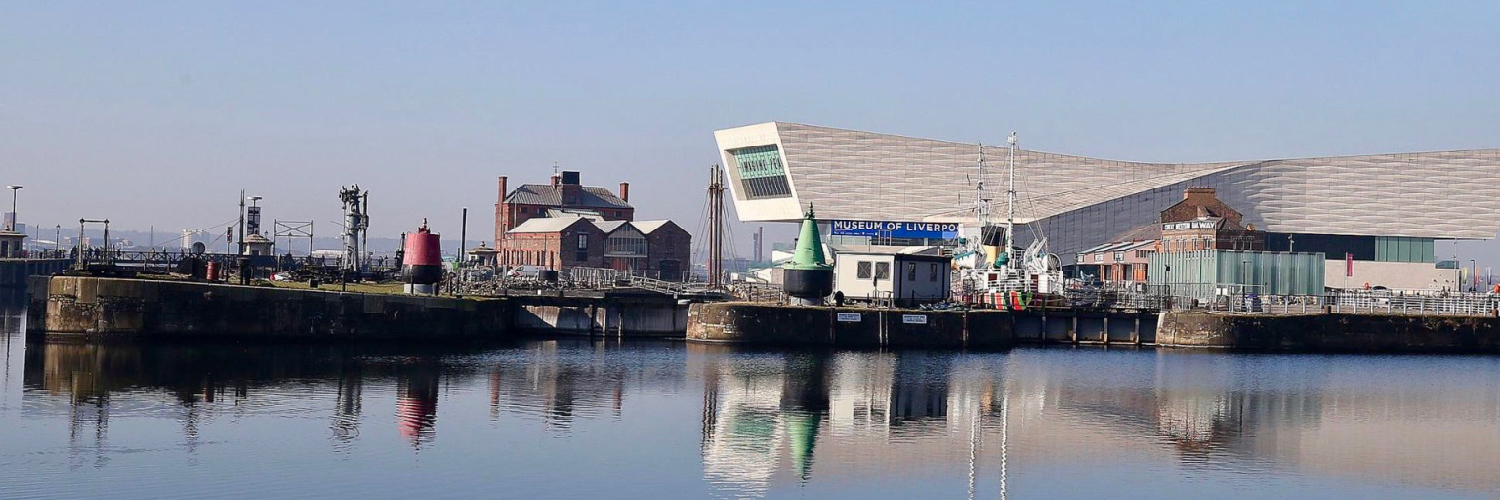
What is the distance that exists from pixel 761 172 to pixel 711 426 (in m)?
103

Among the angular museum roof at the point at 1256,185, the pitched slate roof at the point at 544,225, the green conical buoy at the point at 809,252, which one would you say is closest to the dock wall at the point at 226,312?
the green conical buoy at the point at 809,252

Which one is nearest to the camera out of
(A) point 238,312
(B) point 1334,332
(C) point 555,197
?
(A) point 238,312

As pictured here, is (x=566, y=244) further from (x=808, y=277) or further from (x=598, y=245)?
(x=808, y=277)

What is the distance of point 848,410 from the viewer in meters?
41.8

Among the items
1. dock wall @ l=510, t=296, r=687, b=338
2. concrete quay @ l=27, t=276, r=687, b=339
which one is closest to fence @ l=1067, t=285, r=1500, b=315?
dock wall @ l=510, t=296, r=687, b=338

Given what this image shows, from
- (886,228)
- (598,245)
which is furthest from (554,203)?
(886,228)

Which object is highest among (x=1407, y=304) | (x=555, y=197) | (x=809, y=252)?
(x=555, y=197)

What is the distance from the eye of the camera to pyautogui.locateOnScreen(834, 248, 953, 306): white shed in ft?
216

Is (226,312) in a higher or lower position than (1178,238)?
lower

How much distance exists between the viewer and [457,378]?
4638 cm

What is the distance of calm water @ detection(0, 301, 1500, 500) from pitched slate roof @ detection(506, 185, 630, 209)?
95.4m

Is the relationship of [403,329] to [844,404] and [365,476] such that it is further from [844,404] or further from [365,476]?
[365,476]

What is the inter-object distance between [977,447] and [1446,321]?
39242mm

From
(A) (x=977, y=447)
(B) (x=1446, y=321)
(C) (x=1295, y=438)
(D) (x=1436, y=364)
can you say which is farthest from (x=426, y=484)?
(B) (x=1446, y=321)
